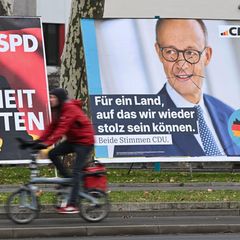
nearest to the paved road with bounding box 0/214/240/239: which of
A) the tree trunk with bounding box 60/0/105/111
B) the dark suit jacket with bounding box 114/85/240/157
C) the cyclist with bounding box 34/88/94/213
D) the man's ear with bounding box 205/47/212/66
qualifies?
the cyclist with bounding box 34/88/94/213

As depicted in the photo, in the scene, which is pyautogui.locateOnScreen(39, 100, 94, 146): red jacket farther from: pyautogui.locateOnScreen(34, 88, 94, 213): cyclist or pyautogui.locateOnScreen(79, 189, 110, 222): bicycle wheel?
pyautogui.locateOnScreen(79, 189, 110, 222): bicycle wheel

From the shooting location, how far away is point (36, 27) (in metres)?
17.0

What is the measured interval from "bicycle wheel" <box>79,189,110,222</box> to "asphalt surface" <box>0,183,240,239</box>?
0.12 meters

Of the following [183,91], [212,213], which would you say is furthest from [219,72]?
[212,213]

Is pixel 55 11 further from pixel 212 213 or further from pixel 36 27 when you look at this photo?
pixel 212 213

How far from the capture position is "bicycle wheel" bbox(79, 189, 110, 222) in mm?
10461

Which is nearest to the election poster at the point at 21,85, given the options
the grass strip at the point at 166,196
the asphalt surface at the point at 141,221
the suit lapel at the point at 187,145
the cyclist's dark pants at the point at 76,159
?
the asphalt surface at the point at 141,221

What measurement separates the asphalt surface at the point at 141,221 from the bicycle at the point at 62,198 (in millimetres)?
149

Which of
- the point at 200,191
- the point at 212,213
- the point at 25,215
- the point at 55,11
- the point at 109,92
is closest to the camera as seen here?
the point at 25,215

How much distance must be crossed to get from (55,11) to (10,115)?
66.8 ft

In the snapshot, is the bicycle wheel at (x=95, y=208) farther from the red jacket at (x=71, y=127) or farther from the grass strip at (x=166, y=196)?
the grass strip at (x=166, y=196)

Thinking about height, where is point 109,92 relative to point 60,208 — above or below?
above

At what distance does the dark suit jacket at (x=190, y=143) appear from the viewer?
58.7ft

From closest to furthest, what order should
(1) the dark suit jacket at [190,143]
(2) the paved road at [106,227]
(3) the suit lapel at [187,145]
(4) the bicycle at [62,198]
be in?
1. (2) the paved road at [106,227]
2. (4) the bicycle at [62,198]
3. (1) the dark suit jacket at [190,143]
4. (3) the suit lapel at [187,145]
